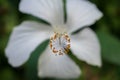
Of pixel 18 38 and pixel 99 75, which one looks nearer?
pixel 18 38

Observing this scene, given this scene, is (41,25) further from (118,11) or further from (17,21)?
(118,11)

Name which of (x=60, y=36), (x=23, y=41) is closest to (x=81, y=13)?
(x=60, y=36)

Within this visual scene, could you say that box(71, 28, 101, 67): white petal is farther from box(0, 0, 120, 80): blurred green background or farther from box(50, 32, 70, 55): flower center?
box(0, 0, 120, 80): blurred green background

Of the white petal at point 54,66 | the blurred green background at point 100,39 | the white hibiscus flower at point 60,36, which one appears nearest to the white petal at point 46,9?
the white hibiscus flower at point 60,36

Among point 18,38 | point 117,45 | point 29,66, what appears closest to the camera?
point 18,38

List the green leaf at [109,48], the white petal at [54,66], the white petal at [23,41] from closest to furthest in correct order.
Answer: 1. the white petal at [23,41]
2. the white petal at [54,66]
3. the green leaf at [109,48]

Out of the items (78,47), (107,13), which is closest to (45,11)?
(78,47)

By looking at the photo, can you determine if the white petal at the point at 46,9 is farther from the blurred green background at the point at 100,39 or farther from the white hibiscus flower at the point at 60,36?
the blurred green background at the point at 100,39
